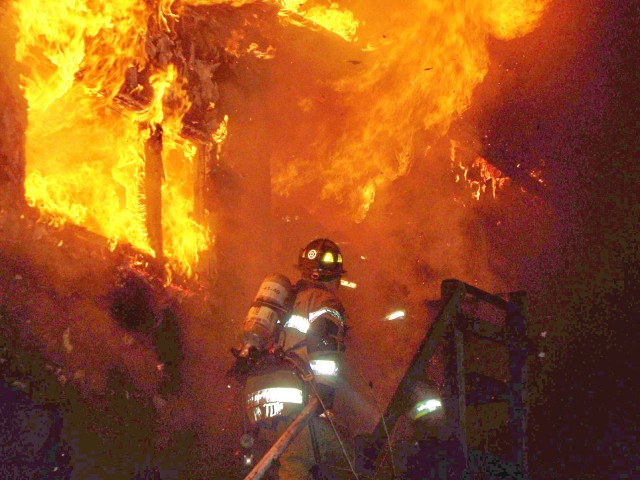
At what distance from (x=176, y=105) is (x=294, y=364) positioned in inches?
131

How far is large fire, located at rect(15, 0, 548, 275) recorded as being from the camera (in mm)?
4523

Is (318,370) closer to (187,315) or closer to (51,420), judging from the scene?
(187,315)

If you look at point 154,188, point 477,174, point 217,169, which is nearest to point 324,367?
point 154,188

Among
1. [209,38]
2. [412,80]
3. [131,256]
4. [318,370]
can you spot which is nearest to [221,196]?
[131,256]

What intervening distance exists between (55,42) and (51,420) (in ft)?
11.0

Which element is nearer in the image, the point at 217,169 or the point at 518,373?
the point at 518,373

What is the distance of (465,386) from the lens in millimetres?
4098

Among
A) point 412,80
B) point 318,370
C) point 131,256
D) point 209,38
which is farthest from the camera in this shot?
point 412,80

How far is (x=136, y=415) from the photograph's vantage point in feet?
14.7

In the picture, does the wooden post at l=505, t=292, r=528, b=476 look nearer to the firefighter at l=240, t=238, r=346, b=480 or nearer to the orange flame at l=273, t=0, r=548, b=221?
the firefighter at l=240, t=238, r=346, b=480

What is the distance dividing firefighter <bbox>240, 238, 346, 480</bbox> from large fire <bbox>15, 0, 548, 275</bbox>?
146 cm

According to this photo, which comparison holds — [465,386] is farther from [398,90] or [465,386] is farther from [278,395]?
[398,90]

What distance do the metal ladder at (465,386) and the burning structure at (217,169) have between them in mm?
2430

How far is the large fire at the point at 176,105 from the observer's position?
4523 millimetres
